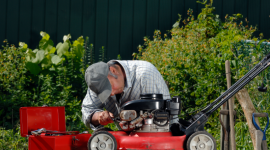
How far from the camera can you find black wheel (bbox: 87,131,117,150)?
1.44m

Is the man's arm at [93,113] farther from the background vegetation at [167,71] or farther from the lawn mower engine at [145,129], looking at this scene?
the background vegetation at [167,71]

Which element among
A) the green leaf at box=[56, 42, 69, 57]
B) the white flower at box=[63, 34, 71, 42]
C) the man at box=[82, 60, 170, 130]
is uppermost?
the white flower at box=[63, 34, 71, 42]

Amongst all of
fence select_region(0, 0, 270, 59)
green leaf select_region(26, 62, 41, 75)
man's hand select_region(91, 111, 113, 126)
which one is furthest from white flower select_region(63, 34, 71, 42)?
man's hand select_region(91, 111, 113, 126)

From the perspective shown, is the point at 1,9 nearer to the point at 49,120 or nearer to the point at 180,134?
the point at 49,120

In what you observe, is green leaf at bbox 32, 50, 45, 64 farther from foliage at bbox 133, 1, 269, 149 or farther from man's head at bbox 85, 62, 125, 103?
man's head at bbox 85, 62, 125, 103

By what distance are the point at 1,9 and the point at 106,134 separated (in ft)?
16.6

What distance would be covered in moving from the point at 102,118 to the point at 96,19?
4.32 m

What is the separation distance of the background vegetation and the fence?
274 millimetres

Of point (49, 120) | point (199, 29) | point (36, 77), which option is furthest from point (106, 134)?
point (36, 77)

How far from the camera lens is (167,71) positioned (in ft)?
13.8

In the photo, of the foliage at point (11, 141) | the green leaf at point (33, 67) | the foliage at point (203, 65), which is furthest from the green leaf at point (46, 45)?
the foliage at point (203, 65)

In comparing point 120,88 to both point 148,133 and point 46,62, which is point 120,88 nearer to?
point 148,133

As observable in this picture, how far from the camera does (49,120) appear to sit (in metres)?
1.94

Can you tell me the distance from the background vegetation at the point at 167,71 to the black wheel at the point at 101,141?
203 centimetres
